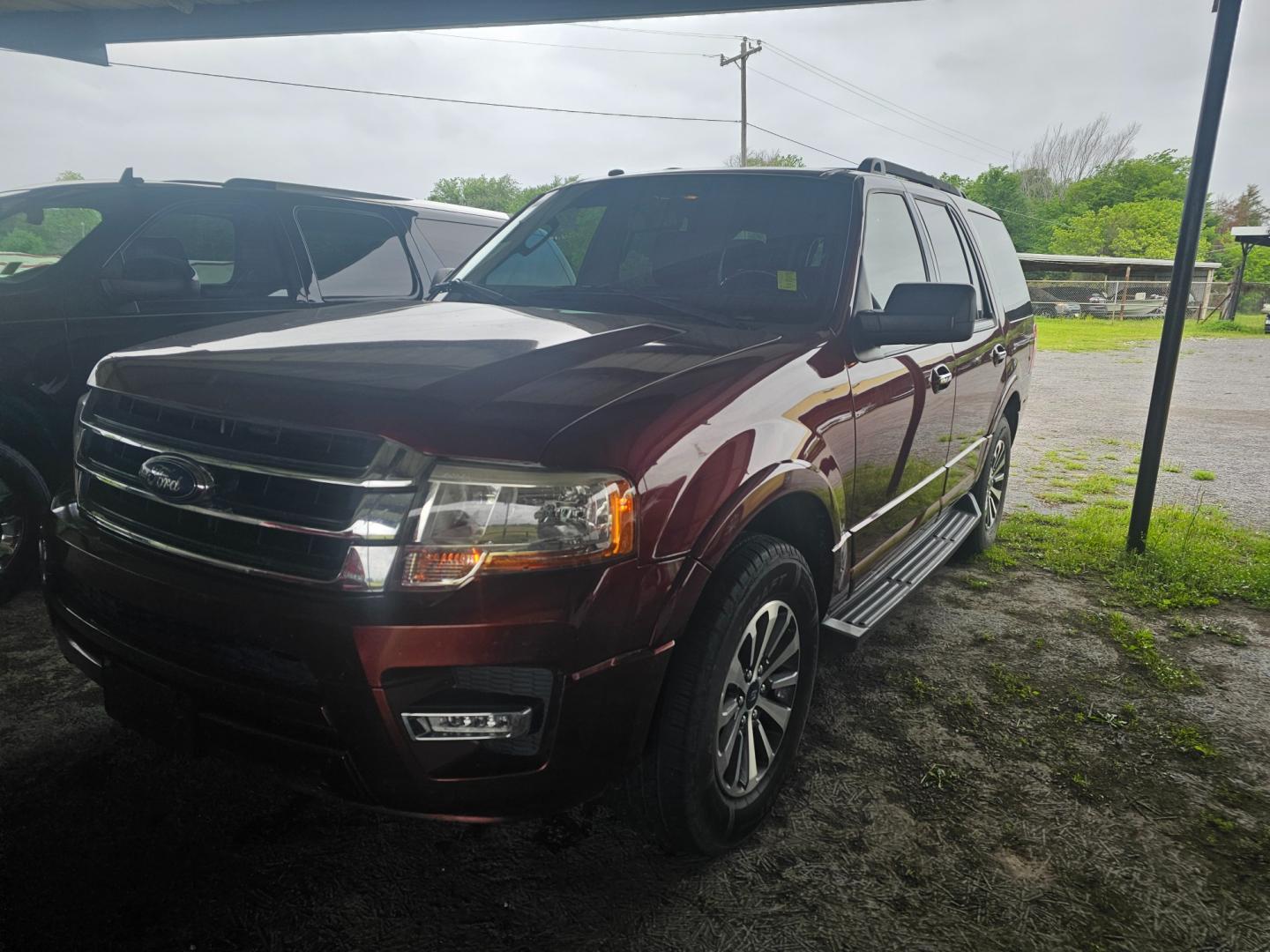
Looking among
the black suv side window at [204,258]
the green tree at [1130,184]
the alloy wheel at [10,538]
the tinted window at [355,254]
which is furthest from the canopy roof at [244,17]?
the green tree at [1130,184]

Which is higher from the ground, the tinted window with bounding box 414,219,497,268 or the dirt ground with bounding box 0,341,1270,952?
the tinted window with bounding box 414,219,497,268

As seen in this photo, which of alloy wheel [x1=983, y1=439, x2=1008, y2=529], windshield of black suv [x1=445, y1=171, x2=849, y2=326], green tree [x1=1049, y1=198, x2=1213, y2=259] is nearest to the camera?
windshield of black suv [x1=445, y1=171, x2=849, y2=326]

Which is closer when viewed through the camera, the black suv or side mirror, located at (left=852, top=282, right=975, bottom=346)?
side mirror, located at (left=852, top=282, right=975, bottom=346)

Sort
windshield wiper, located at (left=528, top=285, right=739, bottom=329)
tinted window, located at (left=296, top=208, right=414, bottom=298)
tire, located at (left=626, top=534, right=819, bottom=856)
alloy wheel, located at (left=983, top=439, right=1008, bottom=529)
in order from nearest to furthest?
tire, located at (left=626, top=534, right=819, bottom=856), windshield wiper, located at (left=528, top=285, right=739, bottom=329), tinted window, located at (left=296, top=208, right=414, bottom=298), alloy wheel, located at (left=983, top=439, right=1008, bottom=529)

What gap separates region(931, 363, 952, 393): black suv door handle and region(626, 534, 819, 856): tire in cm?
140

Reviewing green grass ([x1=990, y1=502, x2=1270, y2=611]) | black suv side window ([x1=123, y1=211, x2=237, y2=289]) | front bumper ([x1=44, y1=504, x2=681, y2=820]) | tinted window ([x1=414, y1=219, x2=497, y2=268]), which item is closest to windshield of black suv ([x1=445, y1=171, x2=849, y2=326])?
front bumper ([x1=44, y1=504, x2=681, y2=820])

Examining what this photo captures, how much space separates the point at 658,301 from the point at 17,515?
2.94m

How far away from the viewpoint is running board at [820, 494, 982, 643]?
2896mm

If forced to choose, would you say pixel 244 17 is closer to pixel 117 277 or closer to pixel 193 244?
pixel 193 244

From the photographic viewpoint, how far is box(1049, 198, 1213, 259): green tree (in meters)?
57.2

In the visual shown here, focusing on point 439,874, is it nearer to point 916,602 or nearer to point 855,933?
point 855,933

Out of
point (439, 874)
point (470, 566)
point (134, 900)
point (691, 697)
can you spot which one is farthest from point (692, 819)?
point (134, 900)

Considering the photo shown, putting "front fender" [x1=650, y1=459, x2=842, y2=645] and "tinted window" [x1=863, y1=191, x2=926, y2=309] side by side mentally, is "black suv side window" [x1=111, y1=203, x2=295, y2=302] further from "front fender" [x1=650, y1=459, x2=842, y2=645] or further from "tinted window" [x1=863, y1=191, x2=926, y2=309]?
"front fender" [x1=650, y1=459, x2=842, y2=645]

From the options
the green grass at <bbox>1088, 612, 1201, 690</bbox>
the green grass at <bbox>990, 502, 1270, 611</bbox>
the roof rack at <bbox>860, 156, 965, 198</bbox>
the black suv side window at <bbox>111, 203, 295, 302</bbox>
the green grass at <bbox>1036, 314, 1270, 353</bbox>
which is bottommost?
the green grass at <bbox>1036, 314, 1270, 353</bbox>
